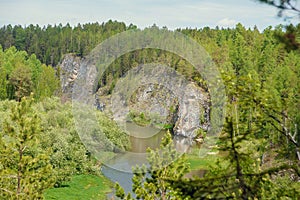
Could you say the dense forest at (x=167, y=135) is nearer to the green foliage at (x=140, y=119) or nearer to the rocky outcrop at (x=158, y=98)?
the rocky outcrop at (x=158, y=98)

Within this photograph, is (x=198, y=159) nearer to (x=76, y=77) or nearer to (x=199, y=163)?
(x=199, y=163)

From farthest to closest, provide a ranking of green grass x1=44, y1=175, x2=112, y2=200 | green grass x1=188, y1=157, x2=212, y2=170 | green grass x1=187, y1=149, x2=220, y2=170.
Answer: green grass x1=187, y1=149, x2=220, y2=170
green grass x1=188, y1=157, x2=212, y2=170
green grass x1=44, y1=175, x2=112, y2=200

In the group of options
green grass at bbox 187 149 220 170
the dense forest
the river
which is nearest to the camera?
the dense forest

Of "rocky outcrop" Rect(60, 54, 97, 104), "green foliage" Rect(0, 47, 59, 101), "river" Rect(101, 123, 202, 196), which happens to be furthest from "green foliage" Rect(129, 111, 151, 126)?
"green foliage" Rect(0, 47, 59, 101)

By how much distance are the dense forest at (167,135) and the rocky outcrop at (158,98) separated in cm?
197

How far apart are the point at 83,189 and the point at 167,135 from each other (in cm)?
1598

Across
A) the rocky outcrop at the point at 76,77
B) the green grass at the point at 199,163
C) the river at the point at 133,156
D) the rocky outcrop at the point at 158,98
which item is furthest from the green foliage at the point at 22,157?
the rocky outcrop at the point at 76,77

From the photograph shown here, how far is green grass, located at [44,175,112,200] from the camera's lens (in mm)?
27641

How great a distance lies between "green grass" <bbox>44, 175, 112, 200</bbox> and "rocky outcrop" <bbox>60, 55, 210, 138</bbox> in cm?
1579

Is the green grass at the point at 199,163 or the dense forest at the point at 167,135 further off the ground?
the dense forest at the point at 167,135

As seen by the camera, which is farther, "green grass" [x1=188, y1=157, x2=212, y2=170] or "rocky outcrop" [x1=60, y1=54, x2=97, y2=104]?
"rocky outcrop" [x1=60, y1=54, x2=97, y2=104]

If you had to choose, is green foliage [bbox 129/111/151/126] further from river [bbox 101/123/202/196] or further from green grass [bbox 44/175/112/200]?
green grass [bbox 44/175/112/200]

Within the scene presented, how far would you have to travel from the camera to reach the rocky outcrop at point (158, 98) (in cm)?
5103

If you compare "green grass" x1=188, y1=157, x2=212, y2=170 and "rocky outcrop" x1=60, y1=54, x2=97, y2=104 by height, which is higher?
"rocky outcrop" x1=60, y1=54, x2=97, y2=104
